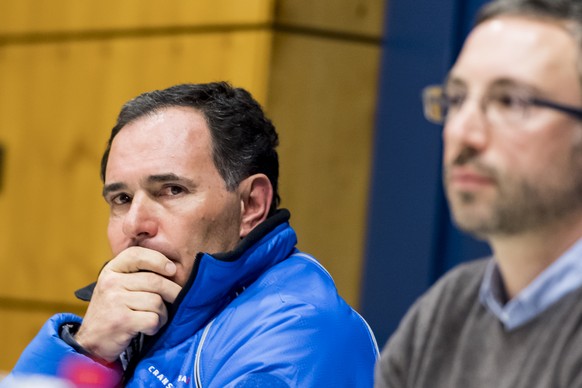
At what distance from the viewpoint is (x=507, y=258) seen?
1.47 m

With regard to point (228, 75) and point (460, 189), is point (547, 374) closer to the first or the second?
point (460, 189)

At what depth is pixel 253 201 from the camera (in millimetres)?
2611

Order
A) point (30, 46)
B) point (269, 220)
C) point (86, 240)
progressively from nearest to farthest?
point (269, 220), point (86, 240), point (30, 46)

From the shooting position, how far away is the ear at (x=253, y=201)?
2.58m

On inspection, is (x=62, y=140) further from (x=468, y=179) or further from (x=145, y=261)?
(x=468, y=179)

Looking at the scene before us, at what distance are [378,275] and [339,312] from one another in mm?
2057

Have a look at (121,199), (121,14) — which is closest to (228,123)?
(121,199)

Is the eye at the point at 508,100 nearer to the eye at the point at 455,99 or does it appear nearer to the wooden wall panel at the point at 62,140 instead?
the eye at the point at 455,99

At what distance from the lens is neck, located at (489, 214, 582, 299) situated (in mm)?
1437

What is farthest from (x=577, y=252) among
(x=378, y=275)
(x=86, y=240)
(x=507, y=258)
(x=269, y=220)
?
(x=86, y=240)

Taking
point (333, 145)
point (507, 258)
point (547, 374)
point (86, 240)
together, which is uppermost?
point (507, 258)

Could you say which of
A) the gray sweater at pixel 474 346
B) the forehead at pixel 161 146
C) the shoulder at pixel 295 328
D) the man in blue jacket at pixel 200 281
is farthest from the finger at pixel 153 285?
the gray sweater at pixel 474 346

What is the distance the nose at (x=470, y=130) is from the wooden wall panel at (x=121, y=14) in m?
2.89

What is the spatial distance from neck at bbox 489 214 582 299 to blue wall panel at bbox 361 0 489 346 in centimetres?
259
